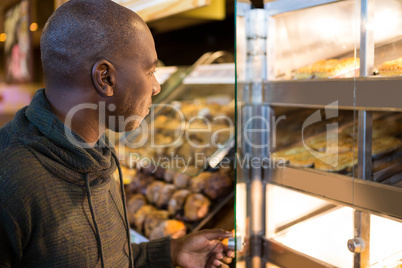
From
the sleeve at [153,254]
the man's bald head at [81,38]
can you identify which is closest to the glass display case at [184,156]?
the sleeve at [153,254]

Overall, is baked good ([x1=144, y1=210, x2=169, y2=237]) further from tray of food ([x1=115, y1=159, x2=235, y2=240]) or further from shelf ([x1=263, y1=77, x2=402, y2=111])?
shelf ([x1=263, y1=77, x2=402, y2=111])

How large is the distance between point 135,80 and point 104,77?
0.28 feet

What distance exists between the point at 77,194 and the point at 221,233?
49 cm

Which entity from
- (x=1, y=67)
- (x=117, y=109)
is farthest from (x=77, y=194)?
(x=1, y=67)

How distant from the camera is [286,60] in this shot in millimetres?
1701

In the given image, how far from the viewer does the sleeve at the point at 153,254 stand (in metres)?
1.37

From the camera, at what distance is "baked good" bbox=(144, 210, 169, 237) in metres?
2.26

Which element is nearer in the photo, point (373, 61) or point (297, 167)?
point (373, 61)

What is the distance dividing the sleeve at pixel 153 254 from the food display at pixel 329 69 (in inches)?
33.2

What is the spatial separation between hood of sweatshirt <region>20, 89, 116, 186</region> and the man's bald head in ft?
0.31

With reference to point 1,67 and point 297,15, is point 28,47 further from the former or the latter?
point 297,15

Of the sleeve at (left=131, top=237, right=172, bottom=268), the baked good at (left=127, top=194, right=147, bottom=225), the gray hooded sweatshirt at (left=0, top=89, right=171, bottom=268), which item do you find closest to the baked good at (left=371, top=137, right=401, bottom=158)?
the sleeve at (left=131, top=237, right=172, bottom=268)

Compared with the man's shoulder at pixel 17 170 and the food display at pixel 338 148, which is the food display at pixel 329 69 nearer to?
the food display at pixel 338 148

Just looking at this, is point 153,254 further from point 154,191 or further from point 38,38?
point 38,38
